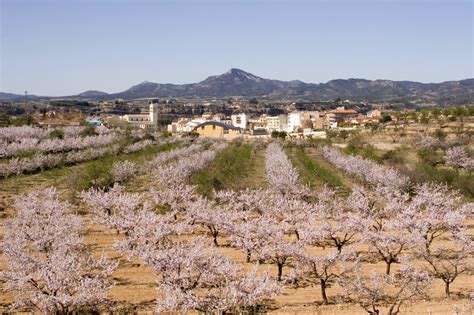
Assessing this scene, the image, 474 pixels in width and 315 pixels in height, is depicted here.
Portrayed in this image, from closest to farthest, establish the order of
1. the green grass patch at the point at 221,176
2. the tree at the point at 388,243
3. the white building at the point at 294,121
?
the tree at the point at 388,243 < the green grass patch at the point at 221,176 < the white building at the point at 294,121

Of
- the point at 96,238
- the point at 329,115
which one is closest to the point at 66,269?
the point at 96,238

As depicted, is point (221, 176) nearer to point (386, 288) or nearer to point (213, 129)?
point (386, 288)

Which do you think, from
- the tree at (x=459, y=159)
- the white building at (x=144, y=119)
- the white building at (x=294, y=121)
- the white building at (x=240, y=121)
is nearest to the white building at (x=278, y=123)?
the white building at (x=294, y=121)

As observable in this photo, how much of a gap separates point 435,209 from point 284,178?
10.7m

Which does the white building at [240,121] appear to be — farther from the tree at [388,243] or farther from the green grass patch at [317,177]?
the tree at [388,243]

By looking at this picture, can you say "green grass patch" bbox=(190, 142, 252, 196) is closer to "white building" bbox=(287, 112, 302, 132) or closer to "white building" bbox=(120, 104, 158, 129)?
"white building" bbox=(287, 112, 302, 132)

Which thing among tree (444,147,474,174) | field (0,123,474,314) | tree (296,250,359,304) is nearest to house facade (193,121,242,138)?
tree (444,147,474,174)

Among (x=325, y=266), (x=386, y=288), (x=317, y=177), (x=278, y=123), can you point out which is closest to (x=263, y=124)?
(x=278, y=123)

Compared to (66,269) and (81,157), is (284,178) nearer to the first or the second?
(66,269)

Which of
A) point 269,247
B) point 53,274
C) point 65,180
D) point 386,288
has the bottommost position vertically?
point 386,288

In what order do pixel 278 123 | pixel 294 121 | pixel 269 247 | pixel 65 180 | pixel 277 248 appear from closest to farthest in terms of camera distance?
pixel 277 248 → pixel 269 247 → pixel 65 180 → pixel 294 121 → pixel 278 123

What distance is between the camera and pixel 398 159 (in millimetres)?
51562

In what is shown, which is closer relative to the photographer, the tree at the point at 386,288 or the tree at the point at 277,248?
the tree at the point at 386,288

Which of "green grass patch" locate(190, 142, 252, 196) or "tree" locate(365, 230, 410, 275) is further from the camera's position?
"green grass patch" locate(190, 142, 252, 196)
